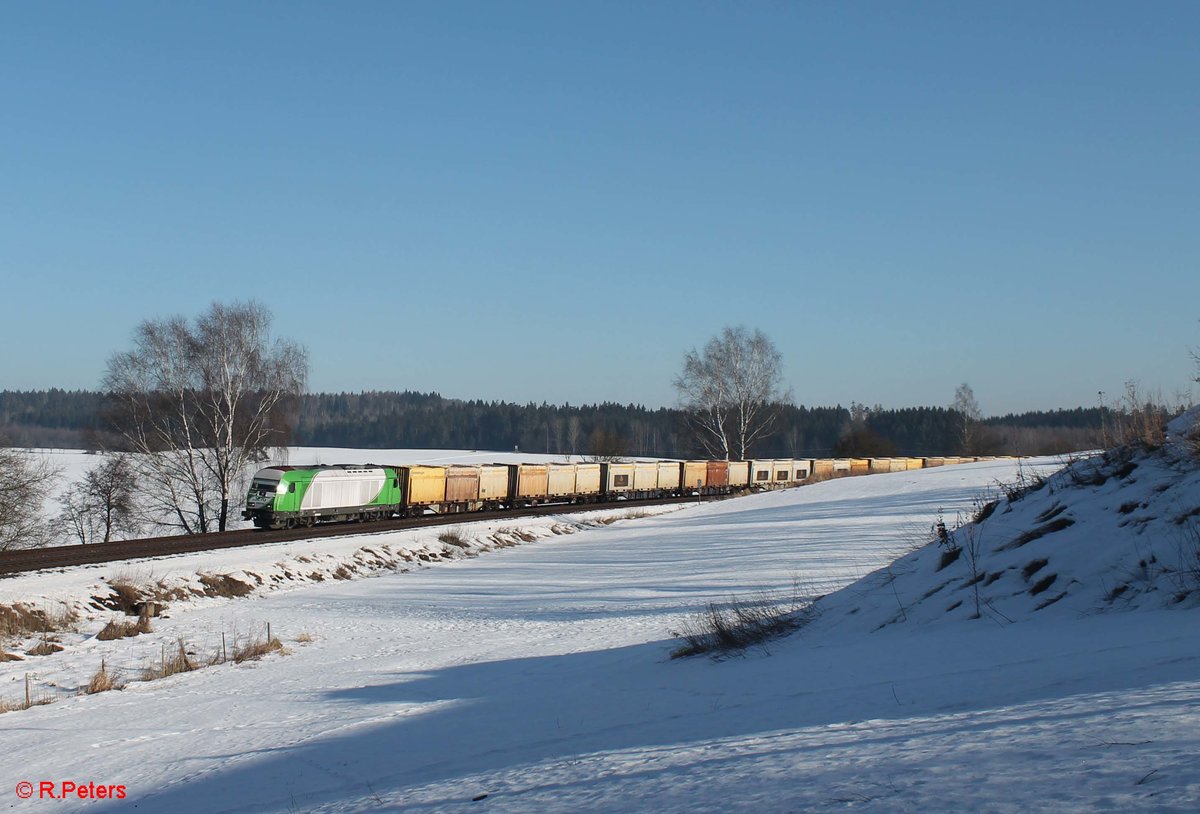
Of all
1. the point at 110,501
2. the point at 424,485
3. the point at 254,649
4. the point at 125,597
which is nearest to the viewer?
the point at 254,649

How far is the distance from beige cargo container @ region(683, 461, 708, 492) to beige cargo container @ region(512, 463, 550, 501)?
41.0ft

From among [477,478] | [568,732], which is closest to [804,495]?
[477,478]

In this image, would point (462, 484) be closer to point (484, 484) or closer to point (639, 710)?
point (484, 484)

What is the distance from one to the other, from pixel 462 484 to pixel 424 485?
11.5ft

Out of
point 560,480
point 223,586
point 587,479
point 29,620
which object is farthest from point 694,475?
point 29,620

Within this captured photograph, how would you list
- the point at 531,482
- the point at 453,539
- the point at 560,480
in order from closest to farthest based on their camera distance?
the point at 453,539, the point at 531,482, the point at 560,480

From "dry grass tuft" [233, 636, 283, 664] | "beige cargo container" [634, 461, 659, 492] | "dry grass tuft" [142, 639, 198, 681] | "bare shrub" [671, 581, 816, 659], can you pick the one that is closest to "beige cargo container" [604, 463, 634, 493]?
"beige cargo container" [634, 461, 659, 492]

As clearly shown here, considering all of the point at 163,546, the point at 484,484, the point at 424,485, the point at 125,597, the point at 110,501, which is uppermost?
the point at 424,485

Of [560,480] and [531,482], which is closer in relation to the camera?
[531,482]

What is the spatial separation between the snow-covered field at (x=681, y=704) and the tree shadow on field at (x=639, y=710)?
35 millimetres

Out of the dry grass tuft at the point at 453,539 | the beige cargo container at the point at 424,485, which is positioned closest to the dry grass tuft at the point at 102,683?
the dry grass tuft at the point at 453,539

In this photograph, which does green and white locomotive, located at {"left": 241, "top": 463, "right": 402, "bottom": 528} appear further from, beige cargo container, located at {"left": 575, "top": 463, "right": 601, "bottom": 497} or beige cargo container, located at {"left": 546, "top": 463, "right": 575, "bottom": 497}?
beige cargo container, located at {"left": 575, "top": 463, "right": 601, "bottom": 497}

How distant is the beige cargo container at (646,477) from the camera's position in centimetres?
6097

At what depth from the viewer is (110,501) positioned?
45.5 metres
